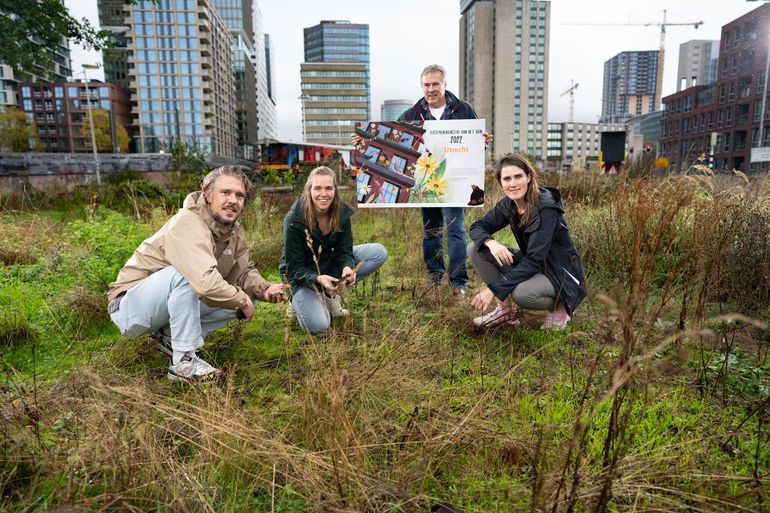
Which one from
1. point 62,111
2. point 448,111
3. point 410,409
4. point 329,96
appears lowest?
point 410,409

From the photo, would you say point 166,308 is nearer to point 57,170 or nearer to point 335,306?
point 335,306

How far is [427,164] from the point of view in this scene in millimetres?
4586

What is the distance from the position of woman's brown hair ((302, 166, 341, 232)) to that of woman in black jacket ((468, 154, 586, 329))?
3.76 ft

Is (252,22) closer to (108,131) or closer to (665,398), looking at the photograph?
(108,131)

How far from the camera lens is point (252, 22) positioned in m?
143

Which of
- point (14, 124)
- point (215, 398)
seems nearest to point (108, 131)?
point (14, 124)

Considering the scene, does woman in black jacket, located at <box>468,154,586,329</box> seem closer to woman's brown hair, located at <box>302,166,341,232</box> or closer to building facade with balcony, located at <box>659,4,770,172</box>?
woman's brown hair, located at <box>302,166,341,232</box>

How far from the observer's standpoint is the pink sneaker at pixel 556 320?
335 cm

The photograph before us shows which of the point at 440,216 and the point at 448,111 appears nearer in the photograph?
the point at 448,111

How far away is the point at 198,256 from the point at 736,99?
66.2 metres

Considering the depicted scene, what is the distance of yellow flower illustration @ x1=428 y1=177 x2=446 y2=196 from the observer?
14.8ft

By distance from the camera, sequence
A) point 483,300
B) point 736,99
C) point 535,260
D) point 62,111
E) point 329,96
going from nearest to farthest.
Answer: point 483,300, point 535,260, point 736,99, point 62,111, point 329,96

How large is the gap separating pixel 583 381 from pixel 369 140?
3059 mm

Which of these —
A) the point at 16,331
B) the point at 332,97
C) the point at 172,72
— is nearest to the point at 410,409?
the point at 16,331
